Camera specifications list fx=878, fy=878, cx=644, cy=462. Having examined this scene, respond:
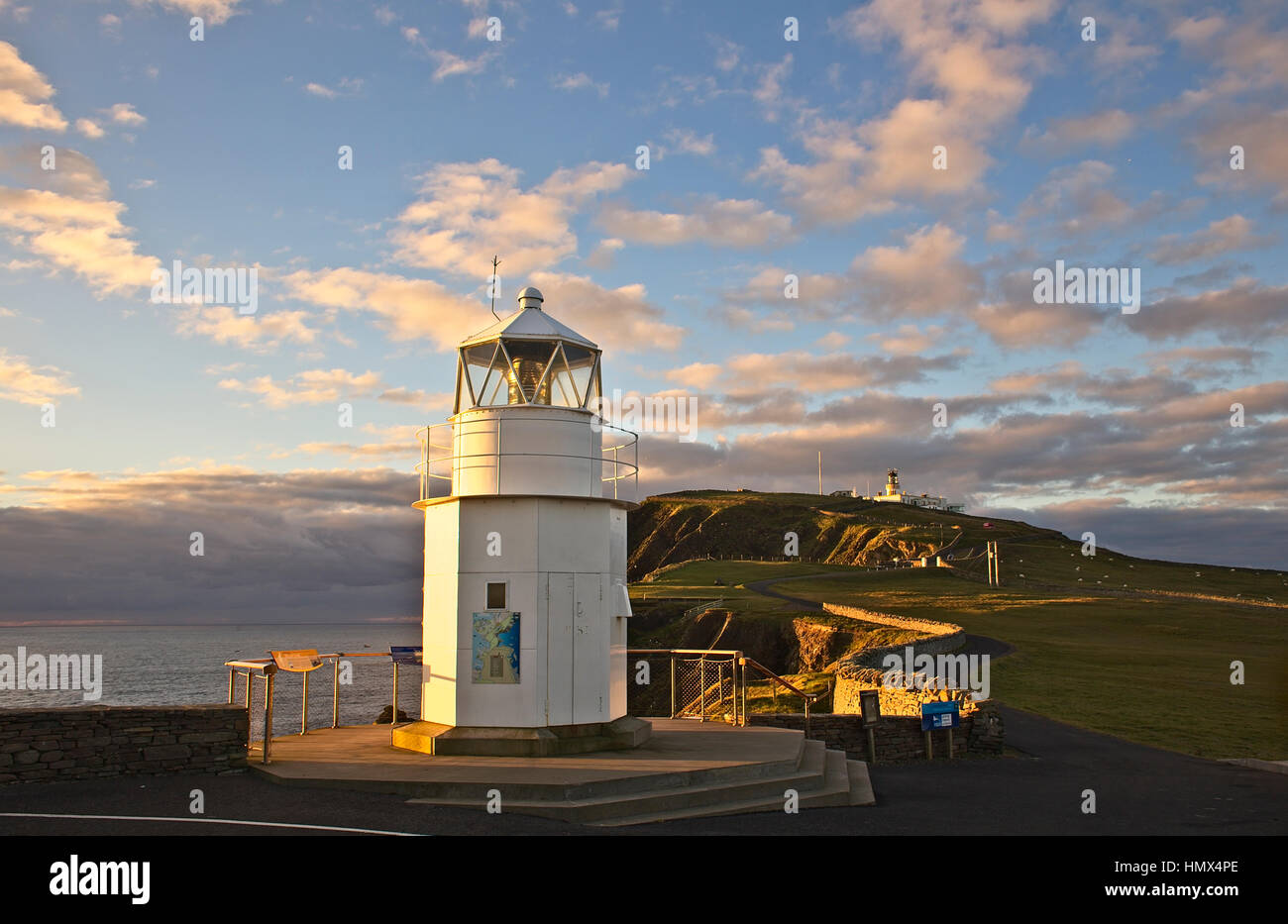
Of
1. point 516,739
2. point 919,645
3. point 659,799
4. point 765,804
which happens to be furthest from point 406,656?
point 919,645

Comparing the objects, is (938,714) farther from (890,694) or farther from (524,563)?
(524,563)

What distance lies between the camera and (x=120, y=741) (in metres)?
12.2

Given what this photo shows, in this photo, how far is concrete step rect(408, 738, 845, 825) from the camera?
10602mm

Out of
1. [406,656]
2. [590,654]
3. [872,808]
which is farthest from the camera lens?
[406,656]

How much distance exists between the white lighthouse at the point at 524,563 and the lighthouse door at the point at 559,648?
0.07 ft

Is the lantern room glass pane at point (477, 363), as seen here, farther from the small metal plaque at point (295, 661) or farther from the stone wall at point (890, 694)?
the stone wall at point (890, 694)

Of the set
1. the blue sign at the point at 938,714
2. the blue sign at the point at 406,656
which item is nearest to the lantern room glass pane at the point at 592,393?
the blue sign at the point at 406,656

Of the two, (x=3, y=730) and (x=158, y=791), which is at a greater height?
(x=3, y=730)

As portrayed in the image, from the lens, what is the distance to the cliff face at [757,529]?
144 m

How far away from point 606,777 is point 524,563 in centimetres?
407
